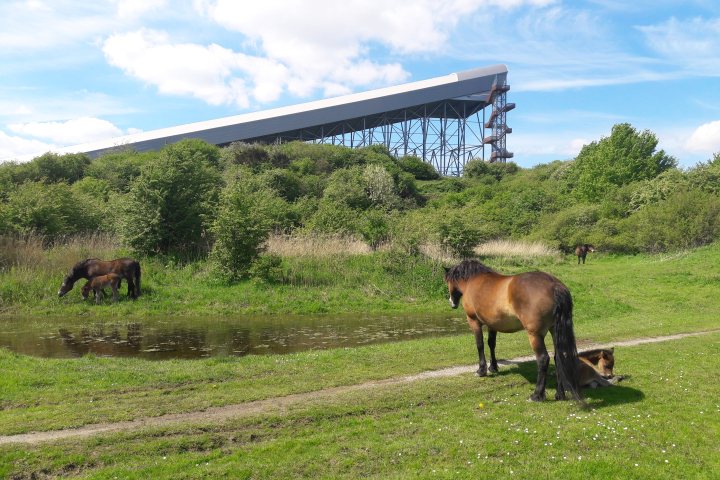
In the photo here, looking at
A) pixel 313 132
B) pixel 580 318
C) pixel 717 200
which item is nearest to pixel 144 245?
pixel 580 318

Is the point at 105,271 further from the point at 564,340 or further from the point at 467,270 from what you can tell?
the point at 564,340

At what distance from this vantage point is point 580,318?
18281 mm

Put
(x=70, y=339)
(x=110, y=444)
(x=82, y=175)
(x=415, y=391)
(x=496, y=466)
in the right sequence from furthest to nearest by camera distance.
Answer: (x=82, y=175) < (x=70, y=339) < (x=415, y=391) < (x=110, y=444) < (x=496, y=466)

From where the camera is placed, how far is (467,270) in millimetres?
9945

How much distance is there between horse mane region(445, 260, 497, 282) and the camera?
9773 millimetres

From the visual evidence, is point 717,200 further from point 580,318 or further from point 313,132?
point 313,132

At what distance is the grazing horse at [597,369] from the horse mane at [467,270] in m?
2.22

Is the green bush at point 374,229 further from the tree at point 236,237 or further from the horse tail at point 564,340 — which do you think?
the horse tail at point 564,340

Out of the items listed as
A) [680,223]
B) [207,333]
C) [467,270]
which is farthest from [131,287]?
[680,223]

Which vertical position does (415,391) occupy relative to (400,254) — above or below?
below

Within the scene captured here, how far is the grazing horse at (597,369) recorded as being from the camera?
8.50 m

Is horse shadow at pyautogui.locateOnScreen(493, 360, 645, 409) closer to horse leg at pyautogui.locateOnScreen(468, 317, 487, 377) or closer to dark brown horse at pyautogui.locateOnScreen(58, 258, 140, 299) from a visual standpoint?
horse leg at pyautogui.locateOnScreen(468, 317, 487, 377)

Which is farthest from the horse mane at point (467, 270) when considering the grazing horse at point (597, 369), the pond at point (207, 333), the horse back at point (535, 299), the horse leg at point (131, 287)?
the horse leg at point (131, 287)

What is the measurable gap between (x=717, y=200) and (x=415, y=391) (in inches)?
1348
